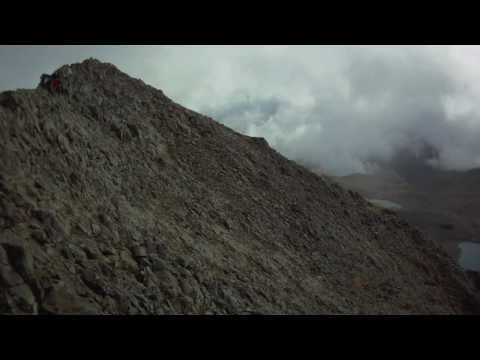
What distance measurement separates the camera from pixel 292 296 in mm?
13406

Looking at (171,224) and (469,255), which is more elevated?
(469,255)

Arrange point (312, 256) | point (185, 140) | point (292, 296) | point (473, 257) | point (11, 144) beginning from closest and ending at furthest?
point (11, 144) → point (292, 296) → point (312, 256) → point (185, 140) → point (473, 257)

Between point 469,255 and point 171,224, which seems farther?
point 469,255

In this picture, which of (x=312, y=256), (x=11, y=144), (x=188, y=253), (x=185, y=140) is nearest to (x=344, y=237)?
(x=312, y=256)

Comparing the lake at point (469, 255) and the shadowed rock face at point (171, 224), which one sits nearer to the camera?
the shadowed rock face at point (171, 224)

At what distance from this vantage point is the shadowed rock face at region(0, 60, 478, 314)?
8.59 meters

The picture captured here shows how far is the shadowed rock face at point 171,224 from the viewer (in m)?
8.59

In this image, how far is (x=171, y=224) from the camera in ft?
43.9

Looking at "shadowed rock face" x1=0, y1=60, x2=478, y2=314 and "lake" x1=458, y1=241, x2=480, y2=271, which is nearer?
"shadowed rock face" x1=0, y1=60, x2=478, y2=314

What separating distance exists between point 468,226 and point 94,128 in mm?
118839

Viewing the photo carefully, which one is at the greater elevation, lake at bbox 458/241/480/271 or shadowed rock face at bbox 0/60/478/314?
lake at bbox 458/241/480/271
